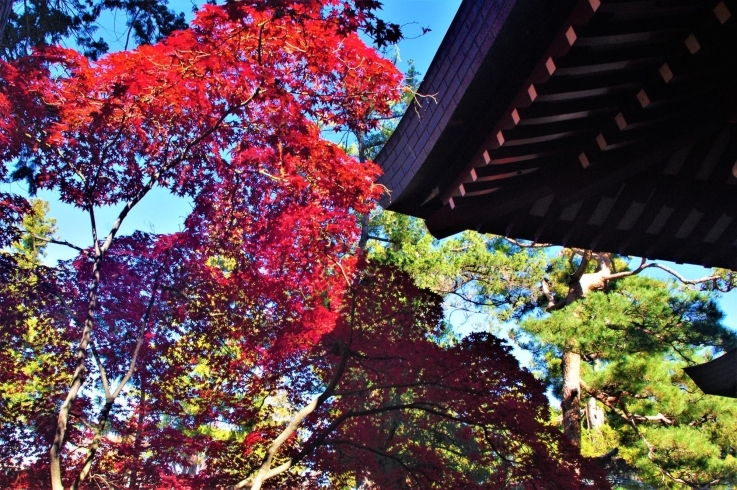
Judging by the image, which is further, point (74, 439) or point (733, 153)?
point (74, 439)

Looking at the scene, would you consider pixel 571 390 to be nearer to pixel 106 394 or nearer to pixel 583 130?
pixel 106 394

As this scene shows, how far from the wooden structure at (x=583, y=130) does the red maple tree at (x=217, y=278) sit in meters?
1.25

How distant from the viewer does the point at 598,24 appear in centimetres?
207

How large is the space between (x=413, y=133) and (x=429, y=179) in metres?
0.27

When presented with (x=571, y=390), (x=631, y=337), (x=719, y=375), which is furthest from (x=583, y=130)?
(x=571, y=390)

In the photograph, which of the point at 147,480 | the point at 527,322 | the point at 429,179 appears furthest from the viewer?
the point at 527,322

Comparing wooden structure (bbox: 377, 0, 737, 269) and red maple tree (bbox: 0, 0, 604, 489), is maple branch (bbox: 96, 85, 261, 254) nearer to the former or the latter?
red maple tree (bbox: 0, 0, 604, 489)

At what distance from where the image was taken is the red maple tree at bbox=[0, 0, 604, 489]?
4.46 m

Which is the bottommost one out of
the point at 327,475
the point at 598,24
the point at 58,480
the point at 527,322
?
the point at 58,480

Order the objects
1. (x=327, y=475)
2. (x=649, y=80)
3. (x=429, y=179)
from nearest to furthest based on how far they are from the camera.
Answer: (x=649, y=80) → (x=429, y=179) → (x=327, y=475)

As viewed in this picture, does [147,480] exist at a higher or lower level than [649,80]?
lower

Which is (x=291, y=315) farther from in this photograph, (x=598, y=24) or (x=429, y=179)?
(x=598, y=24)

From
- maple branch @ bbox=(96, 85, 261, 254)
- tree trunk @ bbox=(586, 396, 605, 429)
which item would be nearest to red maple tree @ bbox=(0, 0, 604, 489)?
maple branch @ bbox=(96, 85, 261, 254)

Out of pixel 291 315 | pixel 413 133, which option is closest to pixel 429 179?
pixel 413 133
